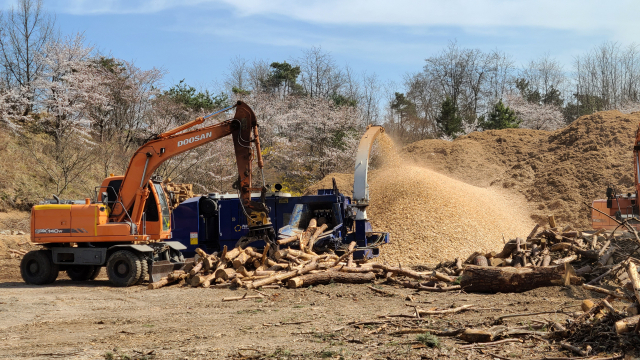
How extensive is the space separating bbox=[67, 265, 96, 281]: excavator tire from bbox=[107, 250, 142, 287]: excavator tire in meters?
1.71

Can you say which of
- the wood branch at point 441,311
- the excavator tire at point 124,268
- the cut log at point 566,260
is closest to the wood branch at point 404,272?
the cut log at point 566,260

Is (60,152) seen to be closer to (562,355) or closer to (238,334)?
(238,334)

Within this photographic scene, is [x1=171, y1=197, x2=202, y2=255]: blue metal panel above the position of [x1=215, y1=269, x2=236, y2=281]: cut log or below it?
above

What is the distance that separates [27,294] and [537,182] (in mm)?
22470

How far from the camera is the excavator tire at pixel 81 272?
1373cm

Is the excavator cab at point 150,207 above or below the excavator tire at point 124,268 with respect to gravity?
above

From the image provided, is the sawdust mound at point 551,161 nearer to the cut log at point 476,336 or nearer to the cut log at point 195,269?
the cut log at point 195,269

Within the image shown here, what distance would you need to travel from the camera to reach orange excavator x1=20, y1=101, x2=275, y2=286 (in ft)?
40.9

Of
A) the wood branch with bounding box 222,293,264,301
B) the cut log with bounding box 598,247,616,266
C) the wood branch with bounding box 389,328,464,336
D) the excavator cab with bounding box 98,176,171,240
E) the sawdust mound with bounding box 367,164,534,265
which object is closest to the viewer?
the wood branch with bounding box 389,328,464,336

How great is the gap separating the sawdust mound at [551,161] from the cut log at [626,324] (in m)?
18.6

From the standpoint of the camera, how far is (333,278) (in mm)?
11195

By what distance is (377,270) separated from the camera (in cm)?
1184

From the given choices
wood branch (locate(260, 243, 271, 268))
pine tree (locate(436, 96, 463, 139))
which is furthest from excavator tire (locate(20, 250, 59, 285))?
pine tree (locate(436, 96, 463, 139))

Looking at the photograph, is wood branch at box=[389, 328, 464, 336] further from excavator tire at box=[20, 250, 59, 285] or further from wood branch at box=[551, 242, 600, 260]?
excavator tire at box=[20, 250, 59, 285]
